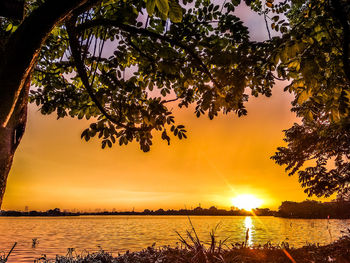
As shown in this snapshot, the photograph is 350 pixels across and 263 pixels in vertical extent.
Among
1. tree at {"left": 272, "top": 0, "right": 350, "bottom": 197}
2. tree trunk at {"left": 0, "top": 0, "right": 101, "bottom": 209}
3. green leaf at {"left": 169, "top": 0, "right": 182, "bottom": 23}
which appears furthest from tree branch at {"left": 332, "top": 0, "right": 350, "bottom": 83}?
tree trunk at {"left": 0, "top": 0, "right": 101, "bottom": 209}

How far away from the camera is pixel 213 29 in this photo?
4.12 metres

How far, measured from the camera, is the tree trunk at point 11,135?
2.10 m

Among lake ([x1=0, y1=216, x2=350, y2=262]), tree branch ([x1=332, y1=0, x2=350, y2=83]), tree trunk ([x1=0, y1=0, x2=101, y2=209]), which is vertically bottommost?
lake ([x1=0, y1=216, x2=350, y2=262])

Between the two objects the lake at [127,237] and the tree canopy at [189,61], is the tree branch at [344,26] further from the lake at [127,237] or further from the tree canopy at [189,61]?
the lake at [127,237]

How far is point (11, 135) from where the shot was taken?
7.21ft

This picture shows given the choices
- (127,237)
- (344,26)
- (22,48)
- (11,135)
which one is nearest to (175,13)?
(22,48)

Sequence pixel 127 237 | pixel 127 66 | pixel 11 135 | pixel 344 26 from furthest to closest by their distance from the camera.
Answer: pixel 127 237 < pixel 127 66 < pixel 344 26 < pixel 11 135

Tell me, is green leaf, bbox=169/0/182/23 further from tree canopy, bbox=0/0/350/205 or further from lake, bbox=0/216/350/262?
lake, bbox=0/216/350/262

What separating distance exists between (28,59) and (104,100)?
201 cm

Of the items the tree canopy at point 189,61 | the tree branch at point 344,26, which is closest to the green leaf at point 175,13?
the tree canopy at point 189,61

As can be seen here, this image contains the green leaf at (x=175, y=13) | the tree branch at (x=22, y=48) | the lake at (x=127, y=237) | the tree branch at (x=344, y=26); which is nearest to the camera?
the green leaf at (x=175, y=13)

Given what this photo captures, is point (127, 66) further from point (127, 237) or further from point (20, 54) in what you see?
point (127, 237)

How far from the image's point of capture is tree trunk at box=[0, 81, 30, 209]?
2.10 meters

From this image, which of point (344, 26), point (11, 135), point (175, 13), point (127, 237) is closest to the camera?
point (175, 13)
